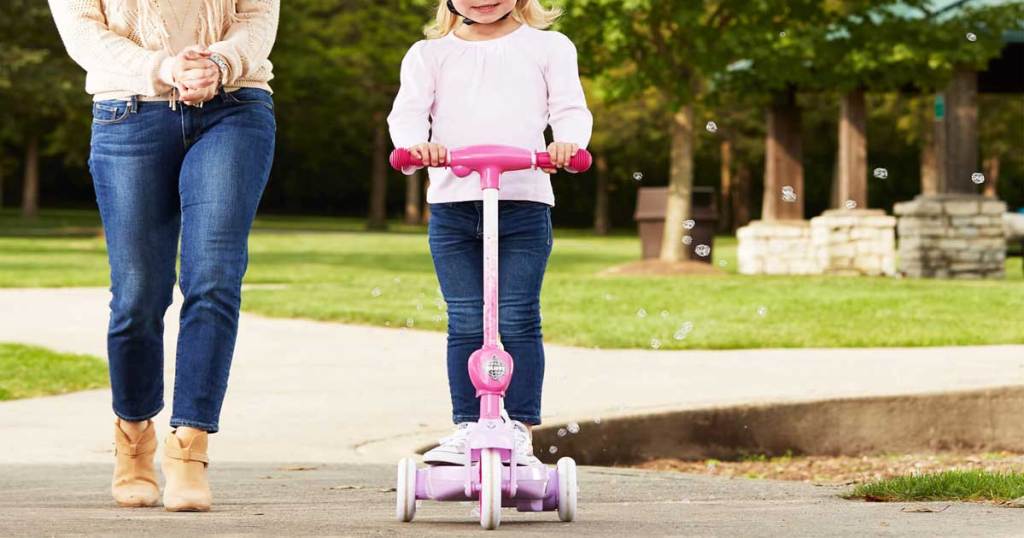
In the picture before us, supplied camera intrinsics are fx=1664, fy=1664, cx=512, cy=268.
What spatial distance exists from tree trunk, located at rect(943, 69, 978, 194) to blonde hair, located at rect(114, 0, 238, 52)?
19.8 metres

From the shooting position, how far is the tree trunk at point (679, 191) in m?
23.6

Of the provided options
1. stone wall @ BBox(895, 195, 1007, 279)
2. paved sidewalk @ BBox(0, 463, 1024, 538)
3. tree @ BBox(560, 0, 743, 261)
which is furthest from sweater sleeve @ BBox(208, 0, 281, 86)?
stone wall @ BBox(895, 195, 1007, 279)

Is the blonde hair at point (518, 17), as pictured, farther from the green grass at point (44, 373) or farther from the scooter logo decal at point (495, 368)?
the green grass at point (44, 373)

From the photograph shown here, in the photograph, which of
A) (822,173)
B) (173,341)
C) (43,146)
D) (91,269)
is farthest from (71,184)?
(173,341)

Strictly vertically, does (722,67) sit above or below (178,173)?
above

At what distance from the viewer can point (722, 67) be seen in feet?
74.2

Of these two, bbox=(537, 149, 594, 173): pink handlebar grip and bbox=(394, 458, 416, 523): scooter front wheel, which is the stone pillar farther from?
bbox=(394, 458, 416, 523): scooter front wheel

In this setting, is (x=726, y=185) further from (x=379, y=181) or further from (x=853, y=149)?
(x=853, y=149)

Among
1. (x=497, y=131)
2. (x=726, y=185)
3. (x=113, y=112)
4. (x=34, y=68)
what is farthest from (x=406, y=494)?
(x=726, y=185)

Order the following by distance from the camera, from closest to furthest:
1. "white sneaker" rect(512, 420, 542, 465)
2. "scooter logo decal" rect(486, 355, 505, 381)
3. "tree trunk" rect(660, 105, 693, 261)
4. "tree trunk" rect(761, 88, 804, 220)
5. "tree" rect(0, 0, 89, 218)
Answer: "scooter logo decal" rect(486, 355, 505, 381) → "white sneaker" rect(512, 420, 542, 465) → "tree trunk" rect(660, 105, 693, 261) → "tree trunk" rect(761, 88, 804, 220) → "tree" rect(0, 0, 89, 218)

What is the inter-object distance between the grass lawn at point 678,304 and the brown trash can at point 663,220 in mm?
1554

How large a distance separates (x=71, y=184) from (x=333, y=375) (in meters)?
57.9

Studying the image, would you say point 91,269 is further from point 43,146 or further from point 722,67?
point 43,146

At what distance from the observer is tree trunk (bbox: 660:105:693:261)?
2356cm
